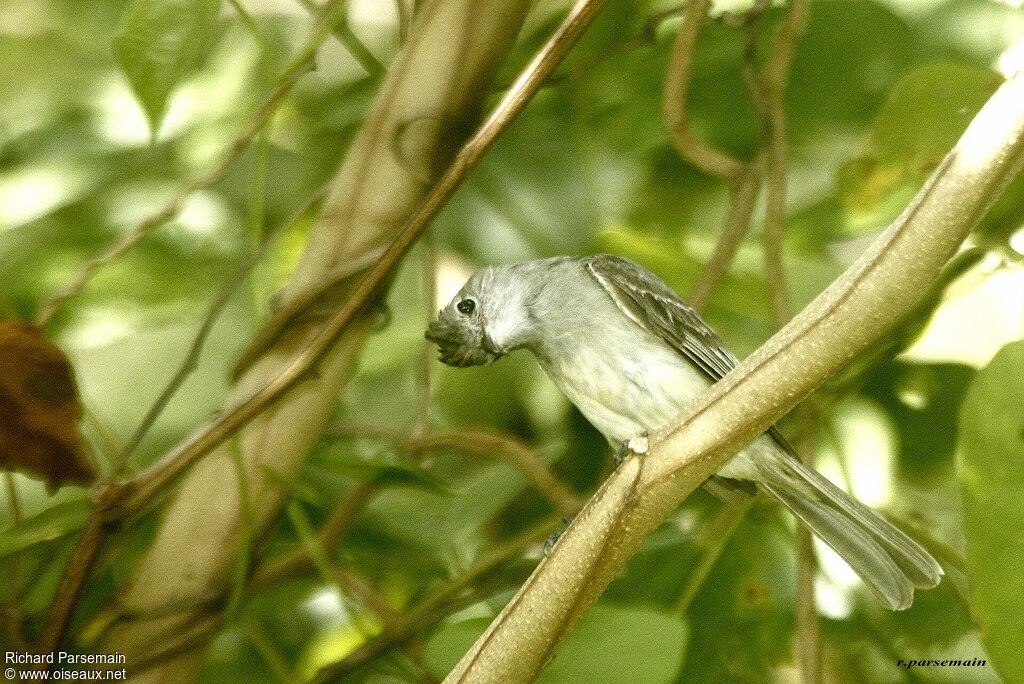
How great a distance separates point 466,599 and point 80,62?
4.28 feet

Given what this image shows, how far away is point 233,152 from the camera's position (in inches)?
56.5

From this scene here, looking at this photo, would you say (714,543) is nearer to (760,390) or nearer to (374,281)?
(374,281)

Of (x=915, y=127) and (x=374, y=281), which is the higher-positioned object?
(x=374, y=281)

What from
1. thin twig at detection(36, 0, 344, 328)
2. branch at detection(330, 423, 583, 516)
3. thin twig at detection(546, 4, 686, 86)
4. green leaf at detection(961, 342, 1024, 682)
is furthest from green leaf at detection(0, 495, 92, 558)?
green leaf at detection(961, 342, 1024, 682)

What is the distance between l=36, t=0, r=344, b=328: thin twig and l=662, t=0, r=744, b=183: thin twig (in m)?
0.45

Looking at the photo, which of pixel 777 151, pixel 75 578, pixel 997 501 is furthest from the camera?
pixel 777 151

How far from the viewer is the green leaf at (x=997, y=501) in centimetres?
109

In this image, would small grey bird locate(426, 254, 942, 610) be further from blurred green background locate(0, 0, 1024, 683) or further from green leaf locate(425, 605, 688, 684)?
green leaf locate(425, 605, 688, 684)

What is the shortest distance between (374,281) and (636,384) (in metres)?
0.50

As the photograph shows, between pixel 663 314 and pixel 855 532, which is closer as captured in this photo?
pixel 855 532

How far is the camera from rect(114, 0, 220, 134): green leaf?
1.16m

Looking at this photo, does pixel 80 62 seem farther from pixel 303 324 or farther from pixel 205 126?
pixel 303 324

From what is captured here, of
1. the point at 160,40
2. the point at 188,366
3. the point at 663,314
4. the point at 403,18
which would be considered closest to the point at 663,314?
the point at 663,314

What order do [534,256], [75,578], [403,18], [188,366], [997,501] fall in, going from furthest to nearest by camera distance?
[534,256] → [403,18] → [188,366] → [75,578] → [997,501]
